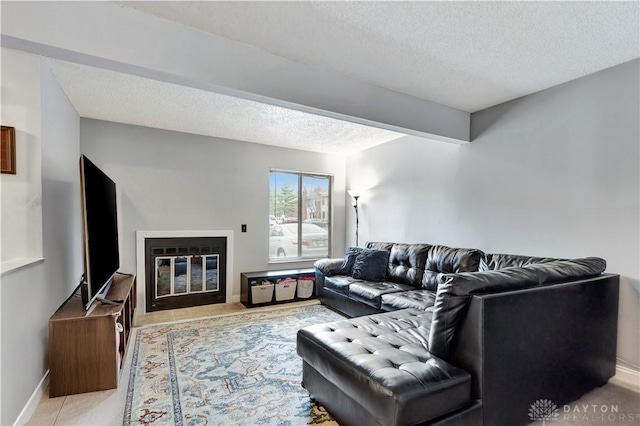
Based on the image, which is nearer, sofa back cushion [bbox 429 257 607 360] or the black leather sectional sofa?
the black leather sectional sofa

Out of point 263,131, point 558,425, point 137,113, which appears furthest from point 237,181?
point 558,425

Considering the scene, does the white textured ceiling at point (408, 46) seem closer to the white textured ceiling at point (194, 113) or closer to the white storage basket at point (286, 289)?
the white textured ceiling at point (194, 113)

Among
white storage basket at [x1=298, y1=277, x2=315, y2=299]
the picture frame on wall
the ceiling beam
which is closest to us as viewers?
the ceiling beam

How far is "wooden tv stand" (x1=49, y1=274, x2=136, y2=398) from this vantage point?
2100mm

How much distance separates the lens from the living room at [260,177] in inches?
72.4

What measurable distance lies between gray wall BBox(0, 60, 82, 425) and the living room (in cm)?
1

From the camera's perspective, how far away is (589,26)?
6.34 ft

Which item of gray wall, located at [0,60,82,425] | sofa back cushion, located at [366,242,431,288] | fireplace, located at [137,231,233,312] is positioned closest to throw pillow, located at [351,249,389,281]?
sofa back cushion, located at [366,242,431,288]

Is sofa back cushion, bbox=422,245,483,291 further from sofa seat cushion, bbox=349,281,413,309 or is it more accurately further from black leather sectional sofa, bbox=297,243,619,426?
black leather sectional sofa, bbox=297,243,619,426

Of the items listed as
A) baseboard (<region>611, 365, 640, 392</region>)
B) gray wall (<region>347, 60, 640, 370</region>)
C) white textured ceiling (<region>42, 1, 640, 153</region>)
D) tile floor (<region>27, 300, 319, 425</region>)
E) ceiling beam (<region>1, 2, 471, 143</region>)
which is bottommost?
tile floor (<region>27, 300, 319, 425</region>)

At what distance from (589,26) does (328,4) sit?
1.67 metres

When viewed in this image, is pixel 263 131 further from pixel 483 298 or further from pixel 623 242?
pixel 623 242

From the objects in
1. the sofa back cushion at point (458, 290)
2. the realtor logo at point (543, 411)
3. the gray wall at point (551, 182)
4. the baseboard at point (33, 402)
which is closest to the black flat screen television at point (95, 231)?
the baseboard at point (33, 402)

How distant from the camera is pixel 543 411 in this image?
5.89 feet
